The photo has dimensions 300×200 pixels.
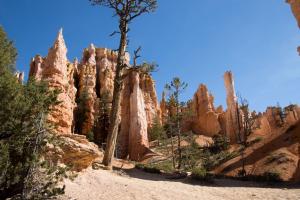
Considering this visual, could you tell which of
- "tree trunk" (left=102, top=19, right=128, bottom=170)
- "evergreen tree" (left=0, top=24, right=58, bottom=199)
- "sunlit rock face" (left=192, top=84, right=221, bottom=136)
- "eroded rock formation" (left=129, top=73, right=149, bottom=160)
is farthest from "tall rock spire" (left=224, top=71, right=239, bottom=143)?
"evergreen tree" (left=0, top=24, right=58, bottom=199)

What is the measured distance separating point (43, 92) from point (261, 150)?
1968cm

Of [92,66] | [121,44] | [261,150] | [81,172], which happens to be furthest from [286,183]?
[92,66]

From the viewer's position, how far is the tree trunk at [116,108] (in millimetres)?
15156

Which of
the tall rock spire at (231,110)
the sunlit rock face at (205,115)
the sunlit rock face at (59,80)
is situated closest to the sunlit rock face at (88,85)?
the sunlit rock face at (59,80)

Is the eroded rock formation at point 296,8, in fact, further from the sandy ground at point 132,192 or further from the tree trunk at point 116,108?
the sandy ground at point 132,192

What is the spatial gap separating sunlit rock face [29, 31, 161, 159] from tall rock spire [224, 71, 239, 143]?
482 inches

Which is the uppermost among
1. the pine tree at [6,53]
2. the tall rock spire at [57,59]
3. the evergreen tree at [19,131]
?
the tall rock spire at [57,59]

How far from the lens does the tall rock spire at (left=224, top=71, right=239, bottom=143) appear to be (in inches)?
1792

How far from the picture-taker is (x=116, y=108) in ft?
54.2

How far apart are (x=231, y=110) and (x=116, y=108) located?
36.7 meters

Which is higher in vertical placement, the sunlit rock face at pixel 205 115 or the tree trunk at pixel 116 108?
the sunlit rock face at pixel 205 115

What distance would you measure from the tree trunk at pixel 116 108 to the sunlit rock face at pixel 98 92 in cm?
632

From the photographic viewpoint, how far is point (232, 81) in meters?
52.2

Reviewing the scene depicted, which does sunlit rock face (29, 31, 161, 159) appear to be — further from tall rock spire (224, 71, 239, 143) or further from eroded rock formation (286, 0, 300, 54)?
eroded rock formation (286, 0, 300, 54)
